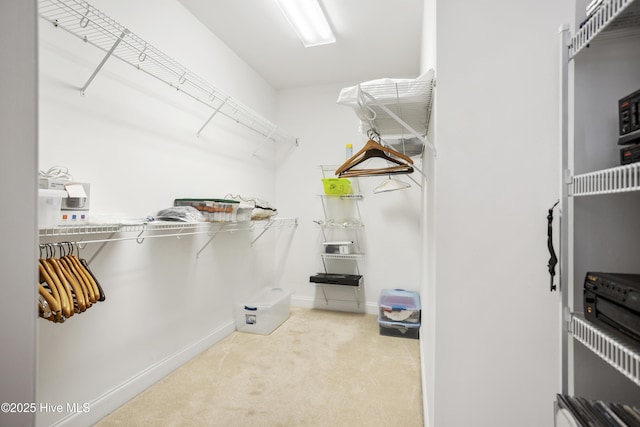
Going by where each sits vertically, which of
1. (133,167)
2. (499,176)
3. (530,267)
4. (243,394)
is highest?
(133,167)

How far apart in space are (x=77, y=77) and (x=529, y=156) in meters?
2.04

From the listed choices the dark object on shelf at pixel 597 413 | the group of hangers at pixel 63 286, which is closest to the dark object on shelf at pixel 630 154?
the dark object on shelf at pixel 597 413

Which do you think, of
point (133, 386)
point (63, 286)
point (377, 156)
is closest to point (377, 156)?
point (377, 156)

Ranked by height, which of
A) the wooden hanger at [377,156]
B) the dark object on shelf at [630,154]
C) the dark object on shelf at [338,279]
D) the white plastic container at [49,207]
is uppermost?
the wooden hanger at [377,156]

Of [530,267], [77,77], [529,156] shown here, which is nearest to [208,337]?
[77,77]

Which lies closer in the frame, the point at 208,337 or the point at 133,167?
the point at 133,167

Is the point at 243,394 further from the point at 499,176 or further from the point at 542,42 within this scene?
the point at 542,42

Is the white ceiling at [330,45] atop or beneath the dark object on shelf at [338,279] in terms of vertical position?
atop

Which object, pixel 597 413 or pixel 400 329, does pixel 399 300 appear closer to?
pixel 400 329

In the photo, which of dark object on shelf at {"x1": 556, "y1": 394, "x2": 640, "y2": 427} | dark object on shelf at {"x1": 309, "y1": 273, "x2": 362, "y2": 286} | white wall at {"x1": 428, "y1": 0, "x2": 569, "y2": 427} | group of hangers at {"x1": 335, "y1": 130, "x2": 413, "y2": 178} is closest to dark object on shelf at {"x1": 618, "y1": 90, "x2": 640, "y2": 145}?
white wall at {"x1": 428, "y1": 0, "x2": 569, "y2": 427}

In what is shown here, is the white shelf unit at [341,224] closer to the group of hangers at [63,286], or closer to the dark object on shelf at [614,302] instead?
the group of hangers at [63,286]

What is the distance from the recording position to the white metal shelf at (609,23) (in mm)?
675

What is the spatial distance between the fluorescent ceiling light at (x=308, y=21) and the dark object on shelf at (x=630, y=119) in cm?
196

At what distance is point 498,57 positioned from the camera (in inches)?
42.4
